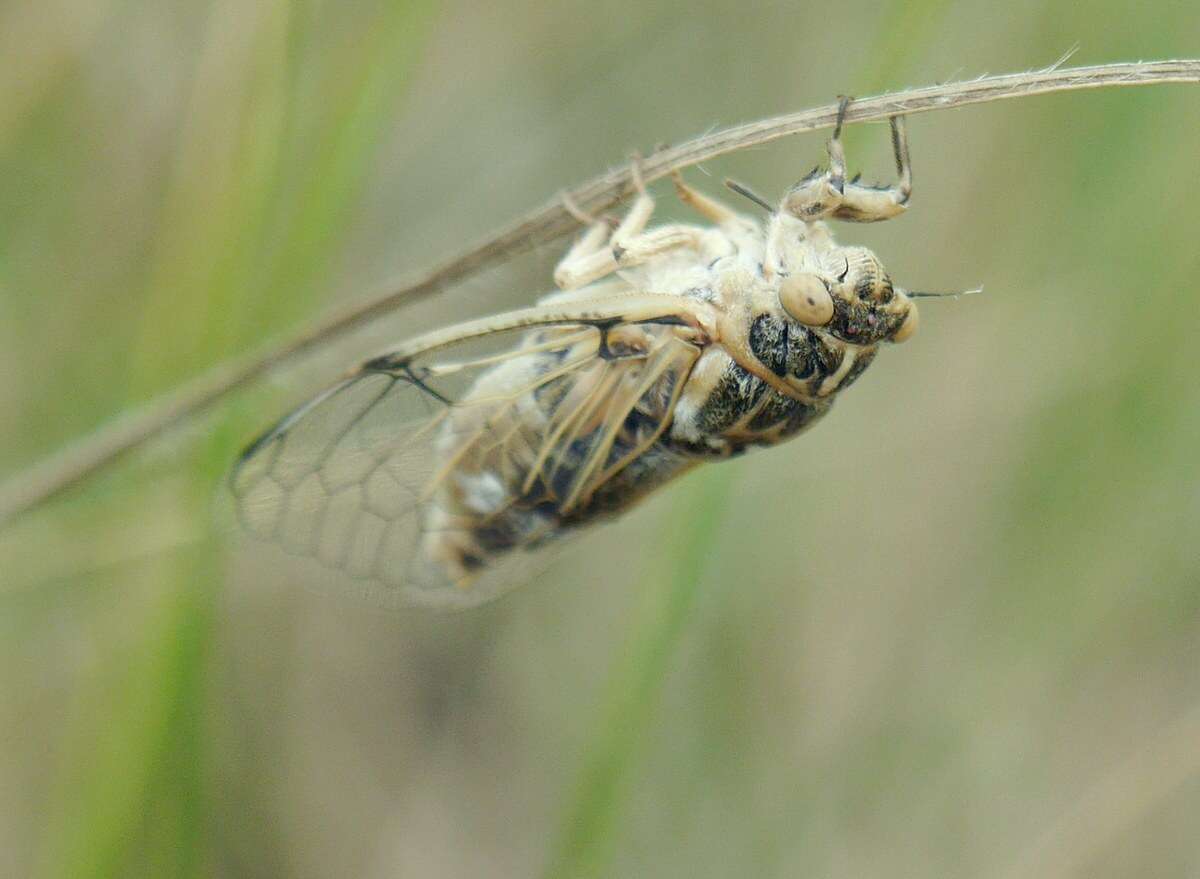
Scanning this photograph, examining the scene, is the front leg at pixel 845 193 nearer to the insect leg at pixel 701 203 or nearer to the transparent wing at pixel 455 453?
the insect leg at pixel 701 203

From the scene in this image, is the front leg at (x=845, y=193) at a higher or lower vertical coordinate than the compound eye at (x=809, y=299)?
higher

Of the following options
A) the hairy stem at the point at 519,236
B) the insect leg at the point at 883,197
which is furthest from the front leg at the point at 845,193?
the hairy stem at the point at 519,236

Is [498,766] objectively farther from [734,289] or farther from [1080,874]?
[734,289]

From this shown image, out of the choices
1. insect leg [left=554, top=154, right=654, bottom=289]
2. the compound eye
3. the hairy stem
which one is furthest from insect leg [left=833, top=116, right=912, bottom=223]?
insect leg [left=554, top=154, right=654, bottom=289]

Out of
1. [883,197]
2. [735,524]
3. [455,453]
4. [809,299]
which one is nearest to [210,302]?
[455,453]

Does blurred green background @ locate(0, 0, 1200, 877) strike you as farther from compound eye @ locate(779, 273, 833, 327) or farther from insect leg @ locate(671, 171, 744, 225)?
compound eye @ locate(779, 273, 833, 327)
